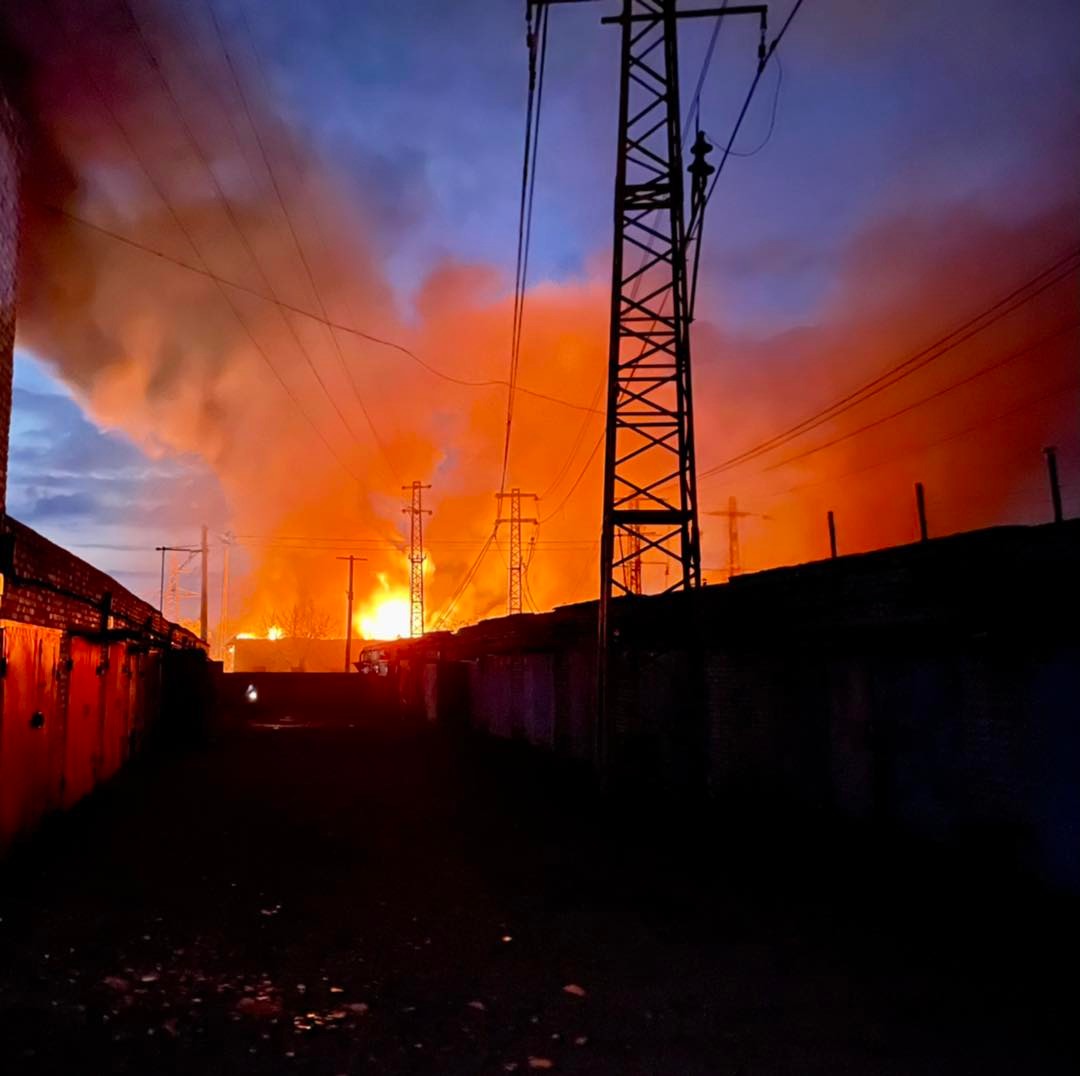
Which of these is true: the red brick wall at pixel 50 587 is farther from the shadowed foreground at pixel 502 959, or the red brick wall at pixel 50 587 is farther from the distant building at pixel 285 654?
the distant building at pixel 285 654

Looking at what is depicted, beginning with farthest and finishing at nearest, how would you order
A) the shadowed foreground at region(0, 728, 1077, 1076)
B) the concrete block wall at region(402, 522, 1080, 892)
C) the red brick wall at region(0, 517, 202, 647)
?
1. the red brick wall at region(0, 517, 202, 647)
2. the concrete block wall at region(402, 522, 1080, 892)
3. the shadowed foreground at region(0, 728, 1077, 1076)

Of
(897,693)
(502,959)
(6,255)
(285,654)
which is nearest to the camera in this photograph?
(502,959)

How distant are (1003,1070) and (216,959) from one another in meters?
4.54

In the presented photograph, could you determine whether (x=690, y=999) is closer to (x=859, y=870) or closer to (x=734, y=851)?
(x=859, y=870)

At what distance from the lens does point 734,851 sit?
866 centimetres

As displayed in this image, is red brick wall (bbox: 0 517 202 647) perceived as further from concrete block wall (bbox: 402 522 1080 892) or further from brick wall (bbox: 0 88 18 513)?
concrete block wall (bbox: 402 522 1080 892)

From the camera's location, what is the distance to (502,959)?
5613mm

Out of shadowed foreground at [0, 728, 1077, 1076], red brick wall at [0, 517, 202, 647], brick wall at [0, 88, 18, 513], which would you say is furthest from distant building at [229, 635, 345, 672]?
shadowed foreground at [0, 728, 1077, 1076]

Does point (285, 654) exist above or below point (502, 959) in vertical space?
above

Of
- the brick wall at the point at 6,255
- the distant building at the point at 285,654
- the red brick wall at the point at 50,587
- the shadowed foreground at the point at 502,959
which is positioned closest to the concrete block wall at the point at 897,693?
the shadowed foreground at the point at 502,959

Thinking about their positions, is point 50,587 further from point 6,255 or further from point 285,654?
point 285,654

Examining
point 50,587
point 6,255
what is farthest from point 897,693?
point 6,255

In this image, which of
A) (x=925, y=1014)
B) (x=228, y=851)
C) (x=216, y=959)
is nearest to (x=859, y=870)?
(x=925, y=1014)

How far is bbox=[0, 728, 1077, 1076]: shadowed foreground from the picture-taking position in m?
4.25
